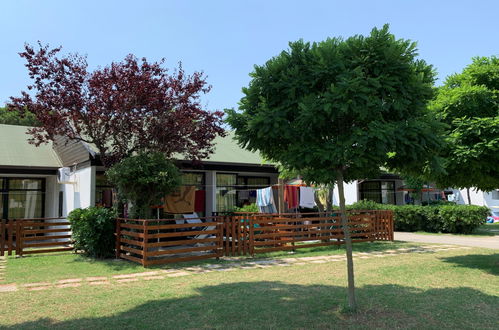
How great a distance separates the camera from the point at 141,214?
10672mm

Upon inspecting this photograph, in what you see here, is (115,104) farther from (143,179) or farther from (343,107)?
(343,107)

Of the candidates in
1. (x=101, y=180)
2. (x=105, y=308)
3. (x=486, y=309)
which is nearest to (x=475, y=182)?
(x=486, y=309)

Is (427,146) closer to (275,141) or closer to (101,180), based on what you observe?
(275,141)

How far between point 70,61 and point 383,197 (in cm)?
2035

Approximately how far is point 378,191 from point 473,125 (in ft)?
57.6

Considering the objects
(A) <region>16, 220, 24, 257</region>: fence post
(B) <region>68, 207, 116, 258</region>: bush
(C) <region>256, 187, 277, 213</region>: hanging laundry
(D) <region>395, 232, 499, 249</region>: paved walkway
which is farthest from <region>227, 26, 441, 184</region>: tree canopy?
(D) <region>395, 232, 499, 249</region>: paved walkway

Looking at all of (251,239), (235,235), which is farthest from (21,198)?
(251,239)

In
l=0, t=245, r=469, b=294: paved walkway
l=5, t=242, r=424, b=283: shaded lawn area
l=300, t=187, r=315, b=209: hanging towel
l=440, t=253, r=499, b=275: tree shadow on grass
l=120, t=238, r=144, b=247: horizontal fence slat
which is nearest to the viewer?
l=0, t=245, r=469, b=294: paved walkway

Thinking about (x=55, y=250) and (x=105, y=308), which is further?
(x=55, y=250)

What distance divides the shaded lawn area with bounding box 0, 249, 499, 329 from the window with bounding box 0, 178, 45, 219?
427 inches

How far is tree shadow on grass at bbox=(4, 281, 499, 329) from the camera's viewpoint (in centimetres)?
482

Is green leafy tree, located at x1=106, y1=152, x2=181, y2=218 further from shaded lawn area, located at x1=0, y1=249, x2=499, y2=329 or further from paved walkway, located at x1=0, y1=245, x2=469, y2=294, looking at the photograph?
shaded lawn area, located at x1=0, y1=249, x2=499, y2=329

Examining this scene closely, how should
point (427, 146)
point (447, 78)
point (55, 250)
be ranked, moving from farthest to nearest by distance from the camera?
point (55, 250) → point (447, 78) → point (427, 146)

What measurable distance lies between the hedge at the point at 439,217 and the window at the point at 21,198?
48.1ft
